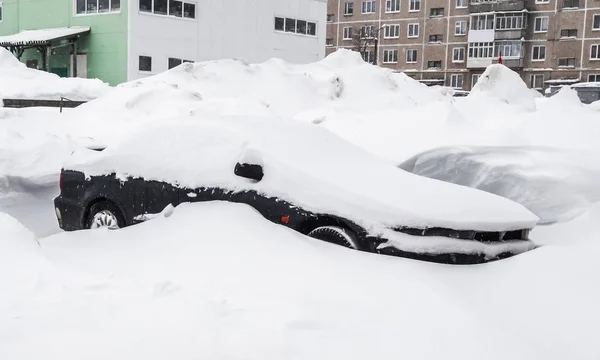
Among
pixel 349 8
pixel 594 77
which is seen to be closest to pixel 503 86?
pixel 594 77

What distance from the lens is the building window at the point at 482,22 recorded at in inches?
2117

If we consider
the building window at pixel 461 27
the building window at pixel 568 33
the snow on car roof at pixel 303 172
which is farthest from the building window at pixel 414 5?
the snow on car roof at pixel 303 172

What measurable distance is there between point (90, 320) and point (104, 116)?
505 inches

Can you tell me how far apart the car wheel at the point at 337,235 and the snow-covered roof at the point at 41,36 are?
26.1 metres

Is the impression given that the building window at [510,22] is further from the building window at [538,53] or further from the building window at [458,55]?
the building window at [458,55]

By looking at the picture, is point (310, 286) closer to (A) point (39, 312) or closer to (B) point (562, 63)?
(A) point (39, 312)

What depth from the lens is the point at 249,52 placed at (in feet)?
104

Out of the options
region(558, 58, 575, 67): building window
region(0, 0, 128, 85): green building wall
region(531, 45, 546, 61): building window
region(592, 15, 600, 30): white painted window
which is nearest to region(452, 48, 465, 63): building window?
region(531, 45, 546, 61): building window

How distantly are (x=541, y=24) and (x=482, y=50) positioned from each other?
206 inches

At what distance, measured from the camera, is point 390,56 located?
6081 centimetres

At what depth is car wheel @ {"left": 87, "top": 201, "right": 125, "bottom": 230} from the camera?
6050mm

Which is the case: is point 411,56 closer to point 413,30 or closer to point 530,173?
point 413,30

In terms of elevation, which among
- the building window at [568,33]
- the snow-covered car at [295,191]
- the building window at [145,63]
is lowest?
the snow-covered car at [295,191]

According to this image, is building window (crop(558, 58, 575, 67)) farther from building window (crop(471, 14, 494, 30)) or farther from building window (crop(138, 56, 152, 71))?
building window (crop(138, 56, 152, 71))
